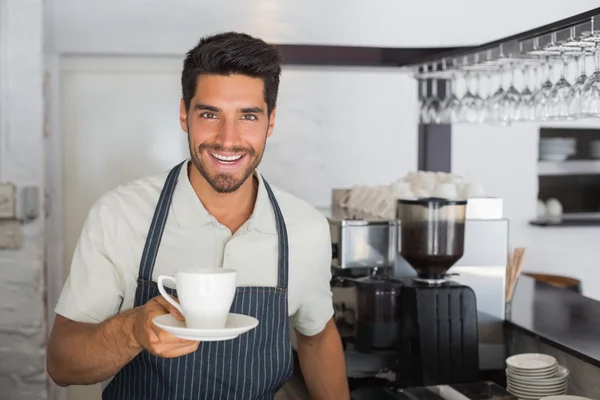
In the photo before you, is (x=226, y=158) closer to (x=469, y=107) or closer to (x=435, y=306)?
(x=435, y=306)

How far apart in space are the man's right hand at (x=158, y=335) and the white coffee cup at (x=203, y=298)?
5 centimetres

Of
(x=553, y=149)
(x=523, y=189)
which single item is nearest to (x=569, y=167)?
(x=553, y=149)

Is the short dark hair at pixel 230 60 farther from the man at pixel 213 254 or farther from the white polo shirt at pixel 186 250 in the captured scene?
the white polo shirt at pixel 186 250

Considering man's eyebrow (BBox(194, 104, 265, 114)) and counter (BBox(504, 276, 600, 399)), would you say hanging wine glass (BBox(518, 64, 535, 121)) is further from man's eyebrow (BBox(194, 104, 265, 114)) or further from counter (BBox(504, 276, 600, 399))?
man's eyebrow (BBox(194, 104, 265, 114))

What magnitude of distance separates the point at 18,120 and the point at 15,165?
18 centimetres

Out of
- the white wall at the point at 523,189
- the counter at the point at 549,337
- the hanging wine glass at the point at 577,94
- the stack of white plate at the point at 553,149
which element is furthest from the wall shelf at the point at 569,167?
the hanging wine glass at the point at 577,94

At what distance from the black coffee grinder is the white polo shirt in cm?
38

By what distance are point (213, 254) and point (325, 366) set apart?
1.48 feet

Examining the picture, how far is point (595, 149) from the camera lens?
6156 millimetres

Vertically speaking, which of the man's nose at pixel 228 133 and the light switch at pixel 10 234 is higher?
the man's nose at pixel 228 133

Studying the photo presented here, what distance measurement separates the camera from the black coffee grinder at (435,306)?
2.39 meters

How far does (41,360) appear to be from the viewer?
134 inches

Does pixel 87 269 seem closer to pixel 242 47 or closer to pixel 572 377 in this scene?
pixel 242 47

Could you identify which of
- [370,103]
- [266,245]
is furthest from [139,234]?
[370,103]
